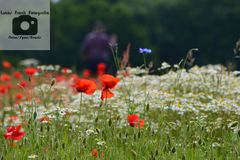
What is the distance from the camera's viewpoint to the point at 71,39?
28.8 metres

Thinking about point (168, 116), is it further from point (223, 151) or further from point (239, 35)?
point (239, 35)

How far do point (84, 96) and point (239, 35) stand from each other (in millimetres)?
24074

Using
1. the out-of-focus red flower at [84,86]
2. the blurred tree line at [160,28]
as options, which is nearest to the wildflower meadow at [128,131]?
the out-of-focus red flower at [84,86]

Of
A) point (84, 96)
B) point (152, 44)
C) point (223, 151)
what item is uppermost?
point (152, 44)

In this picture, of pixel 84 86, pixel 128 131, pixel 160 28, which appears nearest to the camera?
pixel 84 86

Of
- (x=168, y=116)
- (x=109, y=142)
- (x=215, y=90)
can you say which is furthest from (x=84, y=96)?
(x=109, y=142)

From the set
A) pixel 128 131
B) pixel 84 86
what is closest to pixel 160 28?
pixel 128 131

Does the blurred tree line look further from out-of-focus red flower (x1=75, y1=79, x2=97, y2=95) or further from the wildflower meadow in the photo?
out-of-focus red flower (x1=75, y1=79, x2=97, y2=95)

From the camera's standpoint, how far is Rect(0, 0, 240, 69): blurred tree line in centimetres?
2796

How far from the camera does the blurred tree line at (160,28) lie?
91.7ft

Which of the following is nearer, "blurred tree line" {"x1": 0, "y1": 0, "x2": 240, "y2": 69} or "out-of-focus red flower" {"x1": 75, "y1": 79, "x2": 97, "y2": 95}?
"out-of-focus red flower" {"x1": 75, "y1": 79, "x2": 97, "y2": 95}

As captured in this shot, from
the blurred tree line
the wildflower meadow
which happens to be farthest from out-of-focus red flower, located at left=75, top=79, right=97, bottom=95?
the blurred tree line

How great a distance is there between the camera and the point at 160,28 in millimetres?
30297

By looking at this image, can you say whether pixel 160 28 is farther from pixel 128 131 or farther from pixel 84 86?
pixel 84 86
